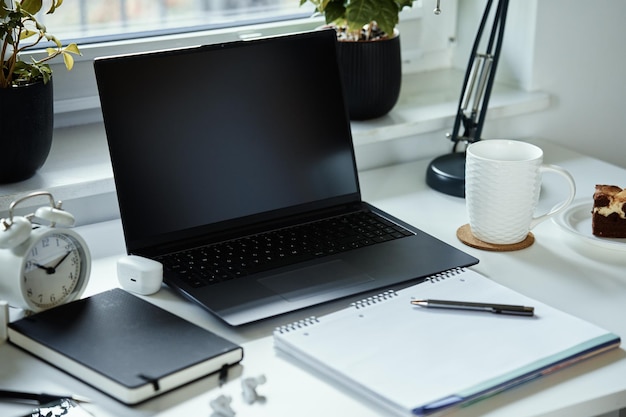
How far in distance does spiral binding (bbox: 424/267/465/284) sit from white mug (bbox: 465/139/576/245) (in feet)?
0.40

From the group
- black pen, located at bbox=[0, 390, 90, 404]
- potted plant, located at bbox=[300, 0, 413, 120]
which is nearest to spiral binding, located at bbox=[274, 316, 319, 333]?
black pen, located at bbox=[0, 390, 90, 404]

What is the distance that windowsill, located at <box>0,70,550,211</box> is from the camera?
4.30ft

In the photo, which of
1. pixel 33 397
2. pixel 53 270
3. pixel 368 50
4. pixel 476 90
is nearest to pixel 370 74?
pixel 368 50

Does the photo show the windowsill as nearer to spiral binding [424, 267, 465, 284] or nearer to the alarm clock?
the alarm clock

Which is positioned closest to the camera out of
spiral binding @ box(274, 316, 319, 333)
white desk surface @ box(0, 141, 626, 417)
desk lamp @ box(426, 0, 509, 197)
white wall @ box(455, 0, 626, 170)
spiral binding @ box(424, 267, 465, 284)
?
white desk surface @ box(0, 141, 626, 417)

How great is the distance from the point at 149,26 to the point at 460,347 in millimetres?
923

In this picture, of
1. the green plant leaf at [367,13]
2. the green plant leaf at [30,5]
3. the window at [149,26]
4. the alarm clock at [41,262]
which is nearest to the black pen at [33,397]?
the alarm clock at [41,262]

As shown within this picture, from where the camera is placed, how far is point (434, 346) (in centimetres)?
97

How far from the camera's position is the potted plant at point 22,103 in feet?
3.98

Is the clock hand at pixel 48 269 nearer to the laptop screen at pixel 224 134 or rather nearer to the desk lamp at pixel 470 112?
the laptop screen at pixel 224 134

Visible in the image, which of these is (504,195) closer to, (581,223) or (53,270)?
(581,223)

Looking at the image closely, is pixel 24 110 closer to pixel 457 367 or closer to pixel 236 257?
pixel 236 257

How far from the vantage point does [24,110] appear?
122cm

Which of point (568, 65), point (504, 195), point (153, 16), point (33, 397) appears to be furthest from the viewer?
point (568, 65)
